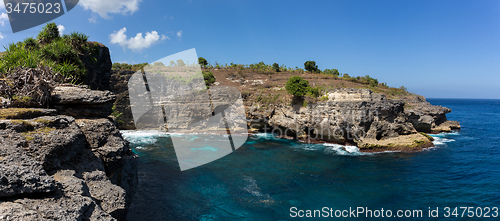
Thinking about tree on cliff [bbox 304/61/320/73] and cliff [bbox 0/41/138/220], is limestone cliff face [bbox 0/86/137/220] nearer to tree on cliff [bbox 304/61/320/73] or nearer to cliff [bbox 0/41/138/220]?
cliff [bbox 0/41/138/220]

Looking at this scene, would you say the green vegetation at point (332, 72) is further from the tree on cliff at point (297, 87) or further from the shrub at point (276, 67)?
the tree on cliff at point (297, 87)

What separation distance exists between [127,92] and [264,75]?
23976mm

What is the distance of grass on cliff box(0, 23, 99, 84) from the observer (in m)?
7.23

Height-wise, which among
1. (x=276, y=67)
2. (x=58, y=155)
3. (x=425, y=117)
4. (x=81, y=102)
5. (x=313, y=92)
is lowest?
(x=425, y=117)

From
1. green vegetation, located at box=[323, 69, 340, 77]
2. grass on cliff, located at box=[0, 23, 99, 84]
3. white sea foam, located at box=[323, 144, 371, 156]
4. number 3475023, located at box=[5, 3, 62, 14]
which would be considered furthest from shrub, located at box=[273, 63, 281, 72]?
number 3475023, located at box=[5, 3, 62, 14]

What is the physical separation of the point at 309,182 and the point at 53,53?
51.2ft

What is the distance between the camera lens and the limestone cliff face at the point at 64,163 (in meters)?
3.43

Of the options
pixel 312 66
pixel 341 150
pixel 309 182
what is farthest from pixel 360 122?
pixel 312 66

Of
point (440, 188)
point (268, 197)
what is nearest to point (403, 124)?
point (440, 188)

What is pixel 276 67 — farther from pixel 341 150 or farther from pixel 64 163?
pixel 64 163

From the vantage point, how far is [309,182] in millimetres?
14781

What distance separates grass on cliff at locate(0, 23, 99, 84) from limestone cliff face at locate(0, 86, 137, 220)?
1813 millimetres

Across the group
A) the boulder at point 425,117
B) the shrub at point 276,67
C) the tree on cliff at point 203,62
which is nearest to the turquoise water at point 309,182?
the boulder at point 425,117

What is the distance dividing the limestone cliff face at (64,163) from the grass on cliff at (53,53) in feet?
5.95
